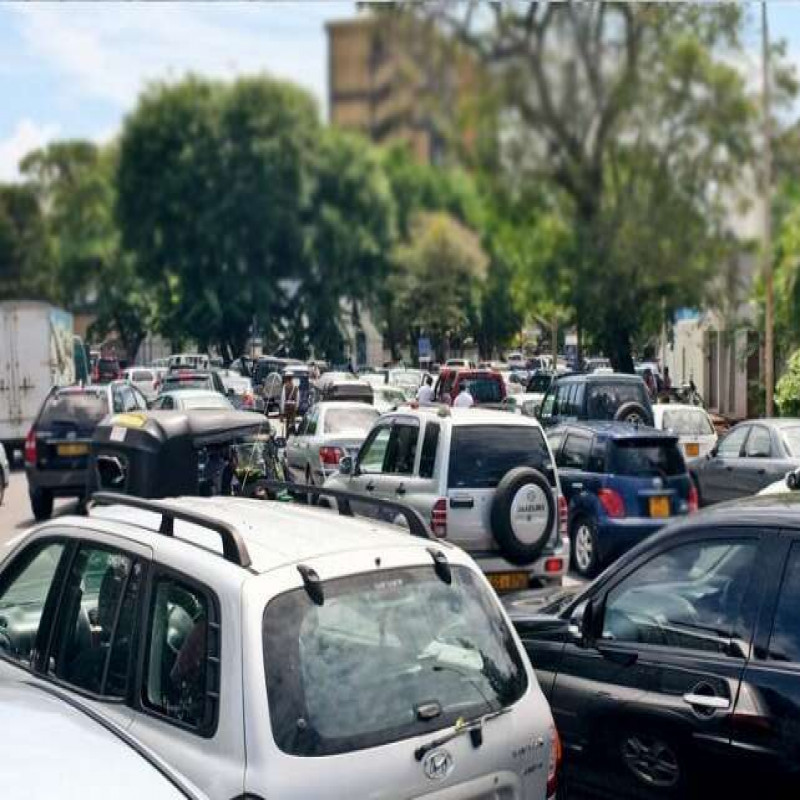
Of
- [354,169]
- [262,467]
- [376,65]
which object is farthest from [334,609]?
[262,467]

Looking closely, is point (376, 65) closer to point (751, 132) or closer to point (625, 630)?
point (751, 132)

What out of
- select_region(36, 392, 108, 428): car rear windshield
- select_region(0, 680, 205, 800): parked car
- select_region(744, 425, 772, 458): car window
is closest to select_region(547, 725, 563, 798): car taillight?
select_region(0, 680, 205, 800): parked car

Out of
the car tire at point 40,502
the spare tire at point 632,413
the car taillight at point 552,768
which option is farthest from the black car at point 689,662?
the car tire at point 40,502

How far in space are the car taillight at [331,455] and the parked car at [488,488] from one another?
513cm

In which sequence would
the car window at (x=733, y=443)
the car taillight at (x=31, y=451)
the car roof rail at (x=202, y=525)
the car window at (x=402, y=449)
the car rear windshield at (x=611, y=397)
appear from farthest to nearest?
1. the car rear windshield at (x=611, y=397)
2. the car taillight at (x=31, y=451)
3. the car window at (x=733, y=443)
4. the car window at (x=402, y=449)
5. the car roof rail at (x=202, y=525)

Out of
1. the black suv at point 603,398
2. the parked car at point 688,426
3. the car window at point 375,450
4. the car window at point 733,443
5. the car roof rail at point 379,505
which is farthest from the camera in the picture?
the parked car at point 688,426

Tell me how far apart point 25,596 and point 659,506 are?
27.2 feet

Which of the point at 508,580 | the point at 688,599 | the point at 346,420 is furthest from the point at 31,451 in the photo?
the point at 688,599

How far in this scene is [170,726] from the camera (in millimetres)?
3352

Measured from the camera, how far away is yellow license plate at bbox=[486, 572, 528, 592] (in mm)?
8906

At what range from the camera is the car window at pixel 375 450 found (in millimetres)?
10539

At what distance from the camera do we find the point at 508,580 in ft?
29.4

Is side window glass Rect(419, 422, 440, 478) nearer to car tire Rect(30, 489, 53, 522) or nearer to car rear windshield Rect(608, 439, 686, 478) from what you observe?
→ car rear windshield Rect(608, 439, 686, 478)

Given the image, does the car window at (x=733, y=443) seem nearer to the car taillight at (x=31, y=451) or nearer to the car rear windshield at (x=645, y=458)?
the car rear windshield at (x=645, y=458)
